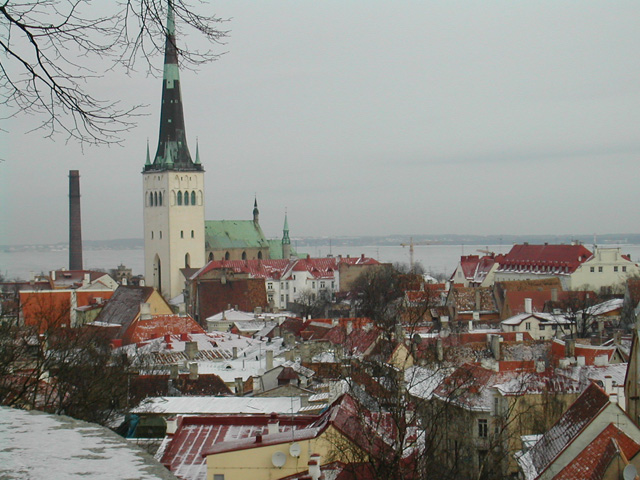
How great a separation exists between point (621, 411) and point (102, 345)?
1849 centimetres

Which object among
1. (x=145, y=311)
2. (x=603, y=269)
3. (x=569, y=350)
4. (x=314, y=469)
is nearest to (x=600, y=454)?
(x=314, y=469)

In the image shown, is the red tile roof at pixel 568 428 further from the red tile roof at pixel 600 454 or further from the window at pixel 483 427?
the window at pixel 483 427

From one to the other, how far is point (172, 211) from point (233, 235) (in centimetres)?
1052

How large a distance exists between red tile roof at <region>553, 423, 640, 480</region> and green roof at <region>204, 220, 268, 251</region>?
8753cm

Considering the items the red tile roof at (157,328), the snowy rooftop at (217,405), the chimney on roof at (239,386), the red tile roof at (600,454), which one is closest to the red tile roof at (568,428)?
the red tile roof at (600,454)

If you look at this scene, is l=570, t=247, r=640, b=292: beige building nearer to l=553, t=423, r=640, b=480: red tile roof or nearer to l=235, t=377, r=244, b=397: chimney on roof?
l=235, t=377, r=244, b=397: chimney on roof

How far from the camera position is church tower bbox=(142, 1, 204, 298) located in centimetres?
9369

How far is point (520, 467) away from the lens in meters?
14.9

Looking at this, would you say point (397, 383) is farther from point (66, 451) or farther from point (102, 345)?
point (102, 345)

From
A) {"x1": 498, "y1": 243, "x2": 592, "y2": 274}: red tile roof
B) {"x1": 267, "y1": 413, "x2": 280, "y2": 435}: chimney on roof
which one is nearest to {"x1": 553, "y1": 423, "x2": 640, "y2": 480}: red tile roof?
{"x1": 267, "y1": 413, "x2": 280, "y2": 435}: chimney on roof

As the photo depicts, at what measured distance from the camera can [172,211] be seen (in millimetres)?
95375

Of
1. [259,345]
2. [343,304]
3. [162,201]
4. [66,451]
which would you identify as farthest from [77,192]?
[66,451]

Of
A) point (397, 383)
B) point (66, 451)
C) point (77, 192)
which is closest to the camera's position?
point (66, 451)

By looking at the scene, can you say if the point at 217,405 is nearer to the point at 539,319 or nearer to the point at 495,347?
the point at 495,347
